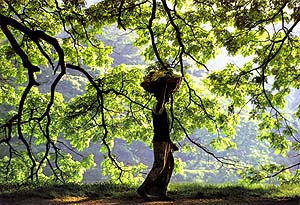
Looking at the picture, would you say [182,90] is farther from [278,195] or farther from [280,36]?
[278,195]

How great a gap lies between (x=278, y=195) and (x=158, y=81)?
323 centimetres

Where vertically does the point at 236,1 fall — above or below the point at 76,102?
above

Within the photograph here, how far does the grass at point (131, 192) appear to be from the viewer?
23.8ft

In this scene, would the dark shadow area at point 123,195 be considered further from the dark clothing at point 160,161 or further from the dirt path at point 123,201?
the dark clothing at point 160,161

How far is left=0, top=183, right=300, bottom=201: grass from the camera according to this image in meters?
Answer: 7.27

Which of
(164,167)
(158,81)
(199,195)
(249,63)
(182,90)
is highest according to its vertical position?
(249,63)

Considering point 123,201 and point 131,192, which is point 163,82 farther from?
point 131,192

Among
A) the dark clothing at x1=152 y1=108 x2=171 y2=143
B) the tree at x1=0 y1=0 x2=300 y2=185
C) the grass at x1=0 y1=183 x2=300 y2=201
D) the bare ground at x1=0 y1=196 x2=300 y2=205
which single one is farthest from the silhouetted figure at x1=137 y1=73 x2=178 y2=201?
the tree at x1=0 y1=0 x2=300 y2=185

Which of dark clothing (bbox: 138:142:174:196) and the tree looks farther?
the tree

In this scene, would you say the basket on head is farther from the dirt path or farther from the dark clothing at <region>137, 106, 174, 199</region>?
the dirt path

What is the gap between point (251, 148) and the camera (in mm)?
48781

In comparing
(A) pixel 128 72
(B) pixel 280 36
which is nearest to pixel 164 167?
(A) pixel 128 72

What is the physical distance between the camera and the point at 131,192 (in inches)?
306

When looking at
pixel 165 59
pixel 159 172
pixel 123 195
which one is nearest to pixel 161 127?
pixel 159 172
